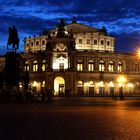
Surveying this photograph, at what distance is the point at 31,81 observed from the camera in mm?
121062

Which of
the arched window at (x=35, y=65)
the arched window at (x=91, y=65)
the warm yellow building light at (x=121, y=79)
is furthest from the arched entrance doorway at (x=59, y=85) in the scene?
the warm yellow building light at (x=121, y=79)

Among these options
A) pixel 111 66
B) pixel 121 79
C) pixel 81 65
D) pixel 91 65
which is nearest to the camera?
pixel 81 65

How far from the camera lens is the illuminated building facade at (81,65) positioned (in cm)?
11444

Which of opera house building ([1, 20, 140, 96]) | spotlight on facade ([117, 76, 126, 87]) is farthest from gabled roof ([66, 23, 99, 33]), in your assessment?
spotlight on facade ([117, 76, 126, 87])

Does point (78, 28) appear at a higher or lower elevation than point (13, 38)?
higher

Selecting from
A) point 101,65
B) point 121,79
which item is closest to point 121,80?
point 121,79

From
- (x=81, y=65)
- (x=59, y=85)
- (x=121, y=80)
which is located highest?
(x=81, y=65)

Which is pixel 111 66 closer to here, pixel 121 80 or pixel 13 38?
pixel 121 80

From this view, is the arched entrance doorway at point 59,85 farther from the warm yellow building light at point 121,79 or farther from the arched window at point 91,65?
the warm yellow building light at point 121,79

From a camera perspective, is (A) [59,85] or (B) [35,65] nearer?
(A) [59,85]

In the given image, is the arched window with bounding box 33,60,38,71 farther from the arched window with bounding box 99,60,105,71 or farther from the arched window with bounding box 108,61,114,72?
the arched window with bounding box 108,61,114,72

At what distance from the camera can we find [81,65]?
A: 391ft

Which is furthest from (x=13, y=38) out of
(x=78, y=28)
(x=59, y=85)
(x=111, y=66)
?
(x=78, y=28)

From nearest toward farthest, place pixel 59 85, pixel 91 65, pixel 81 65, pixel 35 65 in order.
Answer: pixel 59 85, pixel 81 65, pixel 91 65, pixel 35 65
